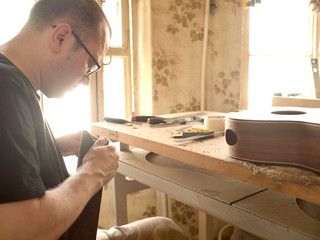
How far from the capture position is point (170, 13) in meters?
1.79

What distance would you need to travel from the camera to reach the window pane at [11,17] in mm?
1466

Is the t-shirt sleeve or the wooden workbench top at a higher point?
the t-shirt sleeve

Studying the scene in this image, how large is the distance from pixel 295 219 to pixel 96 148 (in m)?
0.52

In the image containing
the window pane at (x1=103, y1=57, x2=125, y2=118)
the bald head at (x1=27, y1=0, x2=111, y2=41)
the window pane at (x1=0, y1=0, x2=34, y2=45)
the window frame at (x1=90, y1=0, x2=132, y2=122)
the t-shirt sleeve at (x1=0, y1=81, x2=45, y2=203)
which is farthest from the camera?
the window pane at (x1=103, y1=57, x2=125, y2=118)

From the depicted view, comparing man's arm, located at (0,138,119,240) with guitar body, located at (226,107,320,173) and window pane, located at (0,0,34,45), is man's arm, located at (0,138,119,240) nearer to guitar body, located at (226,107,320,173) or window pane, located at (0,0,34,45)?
guitar body, located at (226,107,320,173)

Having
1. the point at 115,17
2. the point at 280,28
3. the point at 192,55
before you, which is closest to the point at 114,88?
the point at 115,17

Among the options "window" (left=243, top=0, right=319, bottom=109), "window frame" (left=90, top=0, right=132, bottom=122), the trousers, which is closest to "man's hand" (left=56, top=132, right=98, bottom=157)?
Result: the trousers

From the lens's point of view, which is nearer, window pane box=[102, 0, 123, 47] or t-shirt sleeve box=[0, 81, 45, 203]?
t-shirt sleeve box=[0, 81, 45, 203]

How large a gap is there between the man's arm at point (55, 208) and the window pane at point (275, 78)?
1808 mm

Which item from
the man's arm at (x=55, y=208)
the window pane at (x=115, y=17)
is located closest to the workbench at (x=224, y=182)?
the man's arm at (x=55, y=208)

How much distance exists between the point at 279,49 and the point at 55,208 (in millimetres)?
2305

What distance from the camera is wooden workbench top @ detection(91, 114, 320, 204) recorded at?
607 mm

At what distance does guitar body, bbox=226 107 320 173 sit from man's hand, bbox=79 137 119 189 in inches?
12.4

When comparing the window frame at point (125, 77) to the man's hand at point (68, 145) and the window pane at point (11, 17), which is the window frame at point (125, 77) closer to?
the window pane at point (11, 17)
